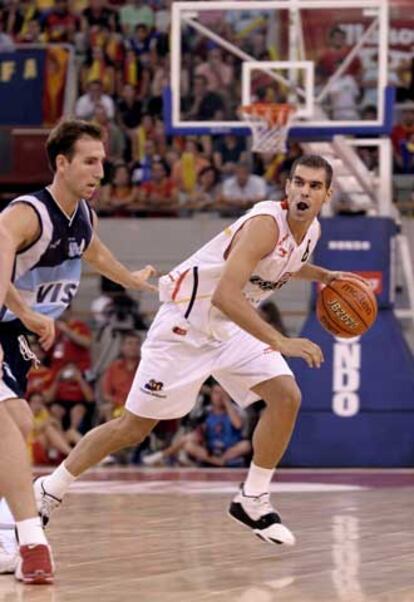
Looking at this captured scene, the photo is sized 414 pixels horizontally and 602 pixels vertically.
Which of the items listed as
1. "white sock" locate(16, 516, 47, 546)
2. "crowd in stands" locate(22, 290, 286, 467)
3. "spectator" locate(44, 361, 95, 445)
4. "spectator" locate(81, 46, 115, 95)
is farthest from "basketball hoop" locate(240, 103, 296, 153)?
"white sock" locate(16, 516, 47, 546)

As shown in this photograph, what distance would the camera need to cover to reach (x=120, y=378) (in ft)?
45.9

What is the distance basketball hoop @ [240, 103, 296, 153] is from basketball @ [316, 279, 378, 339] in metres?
5.14

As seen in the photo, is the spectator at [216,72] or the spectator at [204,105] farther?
the spectator at [204,105]

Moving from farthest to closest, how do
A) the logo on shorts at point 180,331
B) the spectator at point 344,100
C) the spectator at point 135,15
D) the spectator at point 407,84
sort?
the spectator at point 135,15
the spectator at point 407,84
the spectator at point 344,100
the logo on shorts at point 180,331

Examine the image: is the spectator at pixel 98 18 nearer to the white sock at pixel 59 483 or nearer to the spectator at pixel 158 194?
the spectator at pixel 158 194

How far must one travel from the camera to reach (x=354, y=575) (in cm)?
643

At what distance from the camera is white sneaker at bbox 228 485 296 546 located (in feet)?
23.9

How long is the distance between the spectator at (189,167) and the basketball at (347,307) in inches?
329

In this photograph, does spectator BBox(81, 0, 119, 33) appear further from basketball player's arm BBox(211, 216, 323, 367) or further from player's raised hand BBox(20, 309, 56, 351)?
player's raised hand BBox(20, 309, 56, 351)

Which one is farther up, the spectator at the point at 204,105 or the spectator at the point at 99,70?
the spectator at the point at 99,70

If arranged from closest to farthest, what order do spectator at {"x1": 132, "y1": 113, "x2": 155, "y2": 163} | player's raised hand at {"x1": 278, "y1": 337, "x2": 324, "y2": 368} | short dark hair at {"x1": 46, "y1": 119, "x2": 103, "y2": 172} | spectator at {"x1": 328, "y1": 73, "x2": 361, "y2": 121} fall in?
1. player's raised hand at {"x1": 278, "y1": 337, "x2": 324, "y2": 368}
2. short dark hair at {"x1": 46, "y1": 119, "x2": 103, "y2": 172}
3. spectator at {"x1": 328, "y1": 73, "x2": 361, "y2": 121}
4. spectator at {"x1": 132, "y1": 113, "x2": 155, "y2": 163}

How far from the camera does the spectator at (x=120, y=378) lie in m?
13.9

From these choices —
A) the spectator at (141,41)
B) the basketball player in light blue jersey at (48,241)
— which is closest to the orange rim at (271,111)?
the spectator at (141,41)

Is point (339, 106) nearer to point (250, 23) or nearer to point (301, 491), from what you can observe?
point (250, 23)
